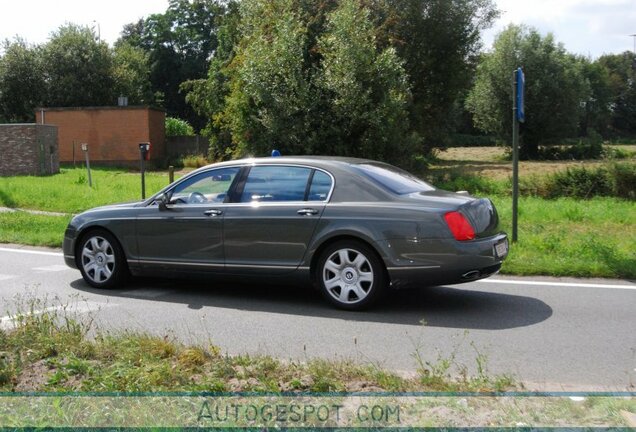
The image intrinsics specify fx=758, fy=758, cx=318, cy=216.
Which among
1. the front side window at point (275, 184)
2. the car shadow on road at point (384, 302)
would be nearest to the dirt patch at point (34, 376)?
the car shadow on road at point (384, 302)

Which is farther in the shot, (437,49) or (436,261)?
(437,49)

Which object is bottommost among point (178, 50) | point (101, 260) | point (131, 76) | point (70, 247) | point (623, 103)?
point (101, 260)

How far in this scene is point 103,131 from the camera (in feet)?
136

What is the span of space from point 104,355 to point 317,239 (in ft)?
9.12

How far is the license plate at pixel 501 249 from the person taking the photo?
744cm

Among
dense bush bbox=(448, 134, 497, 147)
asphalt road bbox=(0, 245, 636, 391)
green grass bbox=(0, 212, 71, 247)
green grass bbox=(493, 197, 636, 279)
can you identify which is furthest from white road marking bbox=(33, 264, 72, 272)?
dense bush bbox=(448, 134, 497, 147)

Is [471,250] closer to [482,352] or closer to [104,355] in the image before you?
[482,352]

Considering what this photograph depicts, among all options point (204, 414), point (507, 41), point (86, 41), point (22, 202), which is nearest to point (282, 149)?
point (22, 202)

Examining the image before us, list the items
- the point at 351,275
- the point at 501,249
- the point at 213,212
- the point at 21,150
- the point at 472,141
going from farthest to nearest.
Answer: the point at 472,141 < the point at 21,150 < the point at 213,212 < the point at 501,249 < the point at 351,275

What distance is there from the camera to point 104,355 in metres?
5.29

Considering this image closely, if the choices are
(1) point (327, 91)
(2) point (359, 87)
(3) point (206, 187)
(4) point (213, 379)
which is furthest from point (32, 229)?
(4) point (213, 379)

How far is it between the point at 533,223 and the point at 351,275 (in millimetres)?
7413

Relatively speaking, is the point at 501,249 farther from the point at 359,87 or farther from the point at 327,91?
the point at 327,91

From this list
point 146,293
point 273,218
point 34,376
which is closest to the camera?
point 34,376
